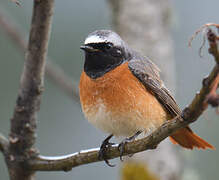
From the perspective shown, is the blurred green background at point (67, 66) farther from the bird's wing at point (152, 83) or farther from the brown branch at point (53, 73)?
the bird's wing at point (152, 83)

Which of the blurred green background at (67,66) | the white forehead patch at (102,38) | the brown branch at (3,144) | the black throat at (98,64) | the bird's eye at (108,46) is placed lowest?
the blurred green background at (67,66)

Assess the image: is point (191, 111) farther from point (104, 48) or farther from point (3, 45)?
point (3, 45)

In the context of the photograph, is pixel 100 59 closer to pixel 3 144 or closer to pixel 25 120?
pixel 25 120

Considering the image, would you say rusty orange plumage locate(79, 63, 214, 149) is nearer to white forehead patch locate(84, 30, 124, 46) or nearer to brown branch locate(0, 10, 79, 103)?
→ white forehead patch locate(84, 30, 124, 46)

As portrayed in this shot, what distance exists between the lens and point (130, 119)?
3949mm

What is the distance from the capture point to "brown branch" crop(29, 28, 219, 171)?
2123 millimetres

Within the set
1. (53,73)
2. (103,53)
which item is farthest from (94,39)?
(53,73)

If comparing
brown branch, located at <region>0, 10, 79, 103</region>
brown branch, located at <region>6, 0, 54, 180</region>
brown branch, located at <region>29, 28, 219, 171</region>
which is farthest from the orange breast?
brown branch, located at <region>0, 10, 79, 103</region>

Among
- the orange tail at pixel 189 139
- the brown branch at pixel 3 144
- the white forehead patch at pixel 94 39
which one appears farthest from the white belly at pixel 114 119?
the brown branch at pixel 3 144

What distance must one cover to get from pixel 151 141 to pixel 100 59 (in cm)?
162

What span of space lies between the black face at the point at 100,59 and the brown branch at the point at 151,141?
90 centimetres

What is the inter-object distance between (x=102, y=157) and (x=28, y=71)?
99cm

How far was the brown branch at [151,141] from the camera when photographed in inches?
83.6

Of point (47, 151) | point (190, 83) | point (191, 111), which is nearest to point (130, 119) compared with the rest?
point (191, 111)
